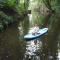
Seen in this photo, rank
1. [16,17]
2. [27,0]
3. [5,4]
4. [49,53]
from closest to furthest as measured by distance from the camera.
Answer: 1. [49,53]
2. [5,4]
3. [16,17]
4. [27,0]

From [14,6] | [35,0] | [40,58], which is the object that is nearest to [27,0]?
[35,0]

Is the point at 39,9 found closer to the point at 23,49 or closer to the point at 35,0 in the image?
the point at 35,0

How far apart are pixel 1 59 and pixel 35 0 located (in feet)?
110

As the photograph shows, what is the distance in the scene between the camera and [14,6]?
3484 centimetres

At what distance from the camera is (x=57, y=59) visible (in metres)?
14.4

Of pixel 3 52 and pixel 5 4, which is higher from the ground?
pixel 5 4

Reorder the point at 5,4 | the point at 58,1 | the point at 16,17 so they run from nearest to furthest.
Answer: the point at 5,4
the point at 16,17
the point at 58,1

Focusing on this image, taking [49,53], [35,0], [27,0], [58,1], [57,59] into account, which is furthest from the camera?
[35,0]

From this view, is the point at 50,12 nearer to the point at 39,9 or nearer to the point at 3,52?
the point at 39,9

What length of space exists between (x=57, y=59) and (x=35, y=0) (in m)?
33.7

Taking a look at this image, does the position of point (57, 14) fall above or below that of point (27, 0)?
below

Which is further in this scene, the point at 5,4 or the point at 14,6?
the point at 14,6

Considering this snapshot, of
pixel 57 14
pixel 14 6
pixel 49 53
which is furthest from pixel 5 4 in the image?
pixel 49 53

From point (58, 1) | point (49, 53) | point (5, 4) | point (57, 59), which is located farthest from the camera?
point (58, 1)
